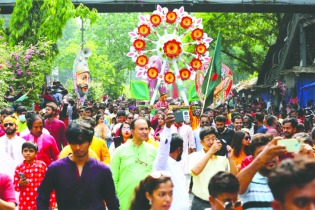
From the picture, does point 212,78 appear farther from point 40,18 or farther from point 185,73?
point 185,73

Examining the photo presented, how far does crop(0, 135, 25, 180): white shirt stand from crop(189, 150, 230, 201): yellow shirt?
306 cm

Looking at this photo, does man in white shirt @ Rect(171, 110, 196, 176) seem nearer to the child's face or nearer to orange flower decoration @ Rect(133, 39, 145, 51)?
the child's face

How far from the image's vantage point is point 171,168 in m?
4.68

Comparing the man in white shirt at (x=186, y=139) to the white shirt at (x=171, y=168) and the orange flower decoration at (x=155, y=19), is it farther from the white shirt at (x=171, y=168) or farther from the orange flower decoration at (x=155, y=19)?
the orange flower decoration at (x=155, y=19)

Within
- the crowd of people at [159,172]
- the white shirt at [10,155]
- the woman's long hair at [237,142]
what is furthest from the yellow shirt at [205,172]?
the white shirt at [10,155]

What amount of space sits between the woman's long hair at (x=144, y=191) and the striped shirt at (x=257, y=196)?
671 millimetres

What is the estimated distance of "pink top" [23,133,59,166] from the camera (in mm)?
6704

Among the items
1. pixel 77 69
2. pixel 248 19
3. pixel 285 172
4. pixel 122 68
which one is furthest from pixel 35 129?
pixel 122 68

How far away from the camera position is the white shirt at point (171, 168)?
176 inches

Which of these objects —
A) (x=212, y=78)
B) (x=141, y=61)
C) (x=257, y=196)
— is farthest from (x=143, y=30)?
(x=257, y=196)

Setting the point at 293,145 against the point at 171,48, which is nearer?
the point at 293,145

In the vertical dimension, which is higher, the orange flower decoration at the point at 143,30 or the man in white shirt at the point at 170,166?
the orange flower decoration at the point at 143,30

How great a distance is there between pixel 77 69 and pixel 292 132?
9.33 meters

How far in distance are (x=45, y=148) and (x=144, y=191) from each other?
3.46 m
